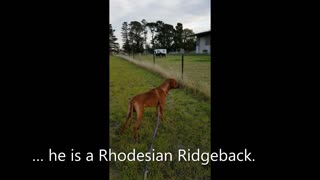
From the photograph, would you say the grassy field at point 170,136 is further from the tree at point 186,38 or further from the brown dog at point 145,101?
the tree at point 186,38

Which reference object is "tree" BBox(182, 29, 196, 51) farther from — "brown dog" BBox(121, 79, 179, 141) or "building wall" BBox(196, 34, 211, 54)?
"building wall" BBox(196, 34, 211, 54)

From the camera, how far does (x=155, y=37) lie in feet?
26.4

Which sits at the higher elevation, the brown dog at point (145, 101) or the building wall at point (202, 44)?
the building wall at point (202, 44)

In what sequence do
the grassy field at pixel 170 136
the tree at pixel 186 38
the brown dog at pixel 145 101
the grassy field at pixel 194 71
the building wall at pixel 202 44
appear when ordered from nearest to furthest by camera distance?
the grassy field at pixel 170 136 → the brown dog at pixel 145 101 → the grassy field at pixel 194 71 → the tree at pixel 186 38 → the building wall at pixel 202 44

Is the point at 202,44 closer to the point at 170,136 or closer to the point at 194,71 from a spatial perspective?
the point at 194,71

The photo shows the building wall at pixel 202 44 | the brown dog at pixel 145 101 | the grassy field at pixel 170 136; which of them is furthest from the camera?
the building wall at pixel 202 44

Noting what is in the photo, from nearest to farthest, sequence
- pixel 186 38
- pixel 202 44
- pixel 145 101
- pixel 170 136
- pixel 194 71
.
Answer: pixel 145 101
pixel 170 136
pixel 194 71
pixel 186 38
pixel 202 44

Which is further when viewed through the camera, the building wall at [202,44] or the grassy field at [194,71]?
the building wall at [202,44]

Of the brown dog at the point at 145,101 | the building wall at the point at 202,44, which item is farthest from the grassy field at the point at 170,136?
the building wall at the point at 202,44

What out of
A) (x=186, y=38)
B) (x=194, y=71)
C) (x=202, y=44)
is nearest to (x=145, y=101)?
(x=194, y=71)
